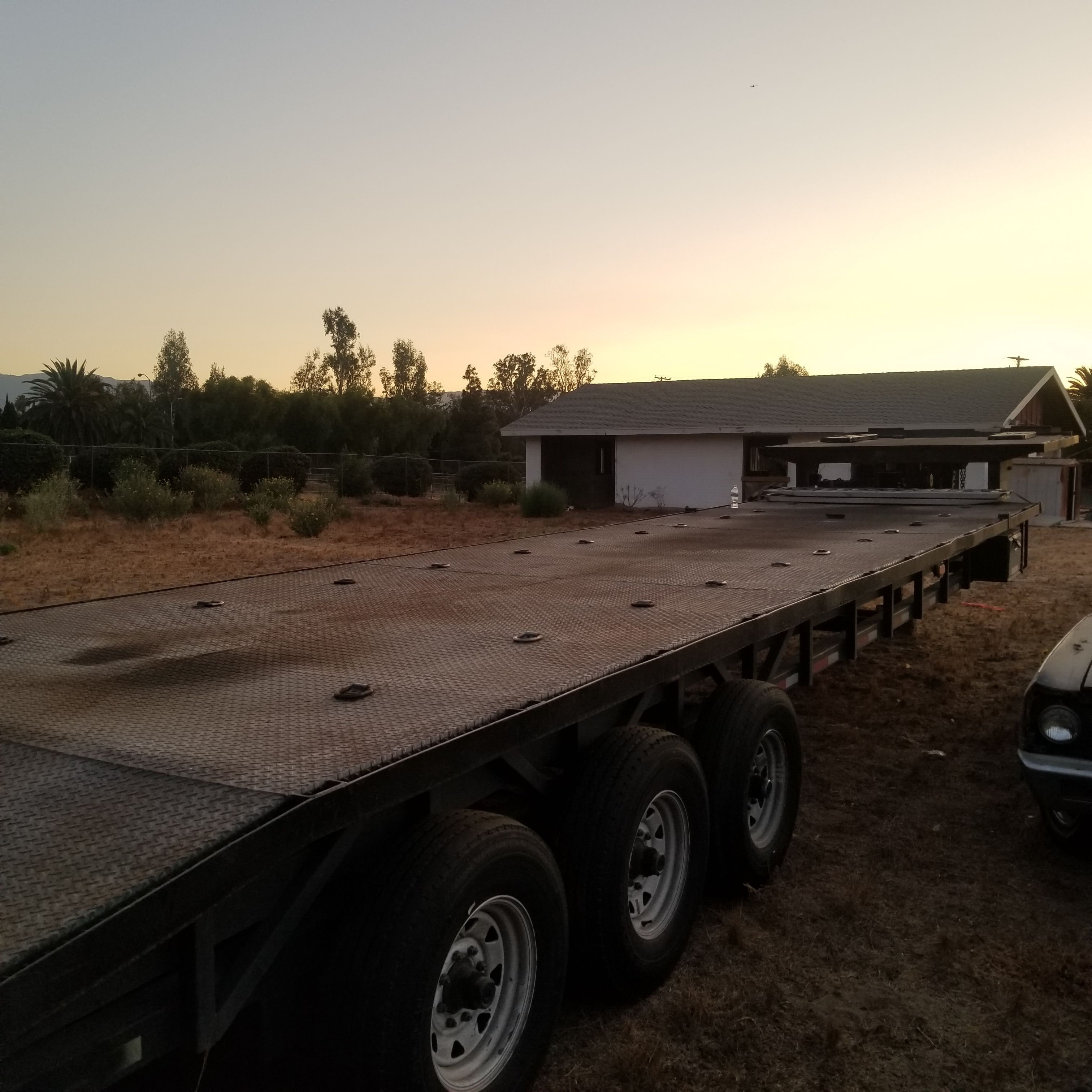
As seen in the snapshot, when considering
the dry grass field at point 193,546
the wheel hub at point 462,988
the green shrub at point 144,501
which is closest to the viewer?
the wheel hub at point 462,988

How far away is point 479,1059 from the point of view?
9.30ft

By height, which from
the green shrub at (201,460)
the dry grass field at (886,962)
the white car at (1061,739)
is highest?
the green shrub at (201,460)

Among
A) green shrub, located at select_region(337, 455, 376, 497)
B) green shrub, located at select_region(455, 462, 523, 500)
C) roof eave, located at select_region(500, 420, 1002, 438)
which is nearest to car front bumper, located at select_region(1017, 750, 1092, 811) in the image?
roof eave, located at select_region(500, 420, 1002, 438)

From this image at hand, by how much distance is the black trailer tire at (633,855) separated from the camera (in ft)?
10.9

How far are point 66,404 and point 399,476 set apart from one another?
2118 centimetres

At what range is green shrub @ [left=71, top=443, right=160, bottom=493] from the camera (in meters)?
27.9

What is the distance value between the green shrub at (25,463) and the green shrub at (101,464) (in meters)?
1.39

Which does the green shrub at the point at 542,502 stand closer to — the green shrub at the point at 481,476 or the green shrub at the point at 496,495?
the green shrub at the point at 496,495

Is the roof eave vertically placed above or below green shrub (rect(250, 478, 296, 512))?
above

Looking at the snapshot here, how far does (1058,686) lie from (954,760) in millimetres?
2074

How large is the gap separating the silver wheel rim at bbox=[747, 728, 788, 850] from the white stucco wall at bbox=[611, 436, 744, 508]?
24934 mm

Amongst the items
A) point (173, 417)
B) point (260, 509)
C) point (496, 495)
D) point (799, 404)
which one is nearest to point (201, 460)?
point (496, 495)

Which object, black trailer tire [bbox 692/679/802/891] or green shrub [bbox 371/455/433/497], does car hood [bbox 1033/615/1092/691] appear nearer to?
black trailer tire [bbox 692/679/802/891]

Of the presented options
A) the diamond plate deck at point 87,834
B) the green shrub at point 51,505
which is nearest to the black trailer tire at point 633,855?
the diamond plate deck at point 87,834
